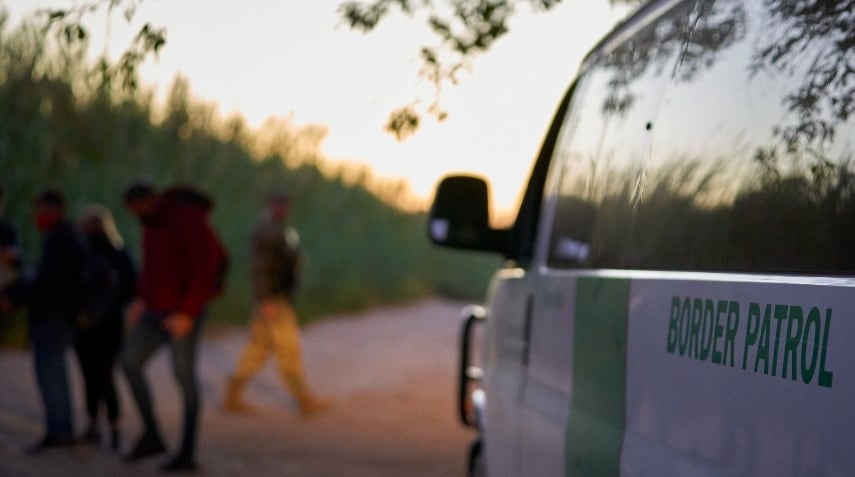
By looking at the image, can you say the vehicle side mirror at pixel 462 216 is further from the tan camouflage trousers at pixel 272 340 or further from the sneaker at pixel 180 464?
the tan camouflage trousers at pixel 272 340

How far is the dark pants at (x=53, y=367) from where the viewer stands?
10.7 m

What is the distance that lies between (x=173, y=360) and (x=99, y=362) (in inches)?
43.3

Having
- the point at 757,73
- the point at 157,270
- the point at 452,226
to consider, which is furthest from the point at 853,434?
the point at 157,270

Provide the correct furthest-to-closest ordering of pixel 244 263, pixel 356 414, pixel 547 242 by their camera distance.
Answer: pixel 244 263
pixel 356 414
pixel 547 242

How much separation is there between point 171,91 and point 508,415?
2028 centimetres

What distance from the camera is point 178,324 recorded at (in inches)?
401

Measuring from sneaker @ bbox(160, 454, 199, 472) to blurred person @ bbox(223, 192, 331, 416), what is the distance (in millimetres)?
3459

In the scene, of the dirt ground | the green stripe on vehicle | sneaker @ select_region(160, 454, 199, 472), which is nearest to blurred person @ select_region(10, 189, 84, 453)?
the dirt ground

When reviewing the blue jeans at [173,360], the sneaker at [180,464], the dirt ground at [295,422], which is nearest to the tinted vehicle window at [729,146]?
the blue jeans at [173,360]

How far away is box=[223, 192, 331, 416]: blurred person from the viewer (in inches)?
546

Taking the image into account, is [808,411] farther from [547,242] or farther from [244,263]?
[244,263]

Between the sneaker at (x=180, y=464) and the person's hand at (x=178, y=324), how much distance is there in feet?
2.24

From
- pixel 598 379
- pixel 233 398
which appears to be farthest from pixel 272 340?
pixel 598 379

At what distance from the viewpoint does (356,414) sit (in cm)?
1496
